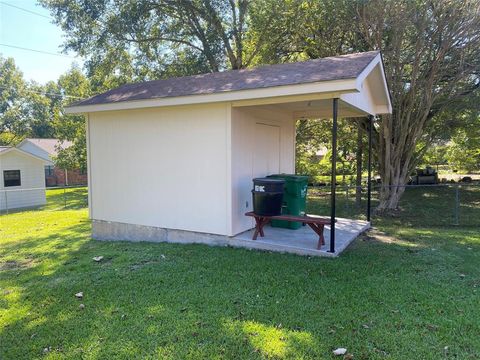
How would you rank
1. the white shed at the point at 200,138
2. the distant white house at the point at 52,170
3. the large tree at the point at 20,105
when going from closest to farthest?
the white shed at the point at 200,138 → the distant white house at the point at 52,170 → the large tree at the point at 20,105

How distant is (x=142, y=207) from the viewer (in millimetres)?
7215

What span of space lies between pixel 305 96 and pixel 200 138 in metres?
2.05

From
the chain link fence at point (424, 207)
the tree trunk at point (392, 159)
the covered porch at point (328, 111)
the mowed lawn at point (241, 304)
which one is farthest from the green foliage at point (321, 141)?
the mowed lawn at point (241, 304)

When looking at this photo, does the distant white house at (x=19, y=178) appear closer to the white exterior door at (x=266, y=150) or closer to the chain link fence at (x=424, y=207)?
the chain link fence at (x=424, y=207)

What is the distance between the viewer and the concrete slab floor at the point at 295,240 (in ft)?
18.3

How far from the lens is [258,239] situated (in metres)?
6.11

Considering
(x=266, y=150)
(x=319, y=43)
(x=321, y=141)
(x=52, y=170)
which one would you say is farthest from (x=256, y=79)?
(x=52, y=170)

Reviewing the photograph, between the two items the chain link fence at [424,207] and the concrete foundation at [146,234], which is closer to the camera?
the concrete foundation at [146,234]

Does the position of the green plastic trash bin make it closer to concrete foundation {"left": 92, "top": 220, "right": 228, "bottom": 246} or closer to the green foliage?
concrete foundation {"left": 92, "top": 220, "right": 228, "bottom": 246}

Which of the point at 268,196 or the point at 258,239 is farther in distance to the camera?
the point at 258,239

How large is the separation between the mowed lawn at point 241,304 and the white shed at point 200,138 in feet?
3.23

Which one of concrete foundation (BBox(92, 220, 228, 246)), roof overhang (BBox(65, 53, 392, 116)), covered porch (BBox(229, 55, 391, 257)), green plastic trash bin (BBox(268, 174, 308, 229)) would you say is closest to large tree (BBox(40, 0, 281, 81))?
covered porch (BBox(229, 55, 391, 257))

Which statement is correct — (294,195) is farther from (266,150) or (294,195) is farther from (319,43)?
(319,43)

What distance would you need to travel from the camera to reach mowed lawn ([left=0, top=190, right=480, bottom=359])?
2.97m
